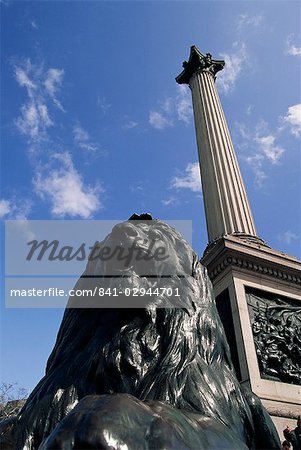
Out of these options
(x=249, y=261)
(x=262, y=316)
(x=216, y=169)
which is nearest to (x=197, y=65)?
(x=216, y=169)

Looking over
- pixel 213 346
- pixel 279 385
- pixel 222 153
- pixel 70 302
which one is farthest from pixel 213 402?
pixel 222 153

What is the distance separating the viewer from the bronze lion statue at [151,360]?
78.1 inches

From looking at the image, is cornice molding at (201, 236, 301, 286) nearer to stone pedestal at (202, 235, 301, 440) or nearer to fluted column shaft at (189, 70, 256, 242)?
stone pedestal at (202, 235, 301, 440)

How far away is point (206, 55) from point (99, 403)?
18935 mm

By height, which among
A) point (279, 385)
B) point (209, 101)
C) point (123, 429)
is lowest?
point (123, 429)

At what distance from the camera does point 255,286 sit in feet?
27.9

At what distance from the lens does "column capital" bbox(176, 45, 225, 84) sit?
18156mm

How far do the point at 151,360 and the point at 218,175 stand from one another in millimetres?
11325

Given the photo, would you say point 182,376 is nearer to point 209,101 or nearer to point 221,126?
point 221,126

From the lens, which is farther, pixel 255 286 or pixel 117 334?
pixel 255 286

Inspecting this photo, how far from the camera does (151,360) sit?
250 cm

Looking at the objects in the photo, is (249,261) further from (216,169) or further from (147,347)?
(147,347)

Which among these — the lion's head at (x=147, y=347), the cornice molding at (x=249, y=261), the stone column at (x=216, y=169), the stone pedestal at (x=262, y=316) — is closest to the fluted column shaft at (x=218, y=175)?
the stone column at (x=216, y=169)

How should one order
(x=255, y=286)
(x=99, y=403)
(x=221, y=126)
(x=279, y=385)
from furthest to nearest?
(x=221, y=126) < (x=255, y=286) < (x=279, y=385) < (x=99, y=403)
